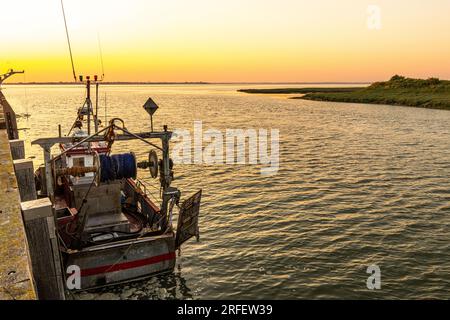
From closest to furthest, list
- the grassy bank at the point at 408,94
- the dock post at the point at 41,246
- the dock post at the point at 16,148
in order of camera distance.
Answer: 1. the dock post at the point at 41,246
2. the dock post at the point at 16,148
3. the grassy bank at the point at 408,94

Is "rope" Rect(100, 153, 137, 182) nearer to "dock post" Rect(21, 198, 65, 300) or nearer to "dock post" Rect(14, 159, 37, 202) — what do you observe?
"dock post" Rect(14, 159, 37, 202)

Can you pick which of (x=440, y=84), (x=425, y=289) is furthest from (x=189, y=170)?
(x=440, y=84)

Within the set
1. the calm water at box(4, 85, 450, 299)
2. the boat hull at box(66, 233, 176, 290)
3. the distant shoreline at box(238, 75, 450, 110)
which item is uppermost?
the distant shoreline at box(238, 75, 450, 110)

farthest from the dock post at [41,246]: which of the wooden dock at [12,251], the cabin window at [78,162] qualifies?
the cabin window at [78,162]

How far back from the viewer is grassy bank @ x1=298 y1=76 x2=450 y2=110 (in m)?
91.8

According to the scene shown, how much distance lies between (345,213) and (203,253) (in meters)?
8.31

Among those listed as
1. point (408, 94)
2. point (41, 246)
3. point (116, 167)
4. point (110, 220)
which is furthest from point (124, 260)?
point (408, 94)

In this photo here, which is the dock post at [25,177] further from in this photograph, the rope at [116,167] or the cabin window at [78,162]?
the cabin window at [78,162]

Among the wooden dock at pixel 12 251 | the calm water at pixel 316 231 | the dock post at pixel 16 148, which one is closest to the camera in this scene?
the wooden dock at pixel 12 251

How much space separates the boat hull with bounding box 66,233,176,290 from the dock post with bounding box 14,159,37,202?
3.13m

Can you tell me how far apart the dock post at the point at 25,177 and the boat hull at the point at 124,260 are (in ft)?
10.3

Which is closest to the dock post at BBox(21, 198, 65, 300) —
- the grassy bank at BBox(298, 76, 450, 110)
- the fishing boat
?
the fishing boat

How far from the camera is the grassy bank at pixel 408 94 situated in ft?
301

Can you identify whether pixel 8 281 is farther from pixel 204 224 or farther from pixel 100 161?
pixel 204 224
